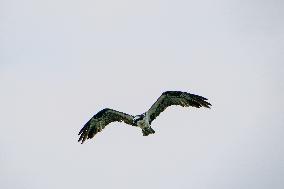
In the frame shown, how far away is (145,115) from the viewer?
25500 millimetres

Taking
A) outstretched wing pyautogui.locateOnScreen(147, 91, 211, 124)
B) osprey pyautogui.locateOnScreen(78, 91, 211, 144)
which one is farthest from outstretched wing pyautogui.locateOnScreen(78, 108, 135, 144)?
outstretched wing pyautogui.locateOnScreen(147, 91, 211, 124)

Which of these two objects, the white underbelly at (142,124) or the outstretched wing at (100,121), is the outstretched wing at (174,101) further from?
the outstretched wing at (100,121)

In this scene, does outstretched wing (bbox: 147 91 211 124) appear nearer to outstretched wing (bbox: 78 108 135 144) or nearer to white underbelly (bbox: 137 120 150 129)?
white underbelly (bbox: 137 120 150 129)

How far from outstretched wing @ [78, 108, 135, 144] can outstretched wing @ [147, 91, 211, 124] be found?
114 cm

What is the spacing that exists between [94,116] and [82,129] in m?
0.86

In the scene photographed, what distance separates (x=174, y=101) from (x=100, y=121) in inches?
139

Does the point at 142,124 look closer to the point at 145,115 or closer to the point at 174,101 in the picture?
the point at 145,115

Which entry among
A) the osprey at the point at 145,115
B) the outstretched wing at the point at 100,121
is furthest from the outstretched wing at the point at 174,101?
the outstretched wing at the point at 100,121

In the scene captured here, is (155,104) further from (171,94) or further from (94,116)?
(94,116)

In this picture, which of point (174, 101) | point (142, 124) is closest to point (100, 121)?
point (142, 124)

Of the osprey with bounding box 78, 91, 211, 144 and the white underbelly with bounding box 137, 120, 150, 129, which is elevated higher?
the osprey with bounding box 78, 91, 211, 144

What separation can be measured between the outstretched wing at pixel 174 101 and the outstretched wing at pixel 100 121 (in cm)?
114

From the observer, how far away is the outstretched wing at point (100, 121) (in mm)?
25719

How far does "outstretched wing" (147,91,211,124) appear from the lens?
81.7 feet
